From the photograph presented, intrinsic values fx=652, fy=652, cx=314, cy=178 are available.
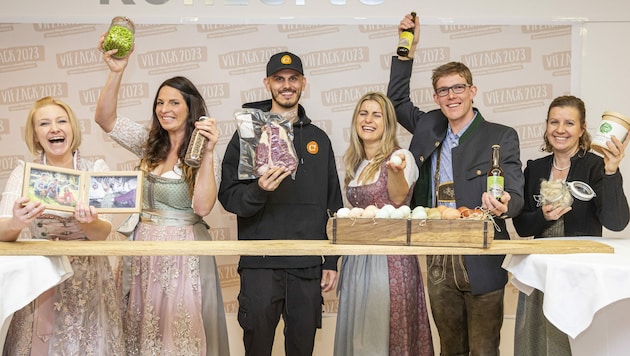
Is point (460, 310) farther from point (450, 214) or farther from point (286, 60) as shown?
point (286, 60)

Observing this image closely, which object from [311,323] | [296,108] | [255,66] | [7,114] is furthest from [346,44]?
[7,114]

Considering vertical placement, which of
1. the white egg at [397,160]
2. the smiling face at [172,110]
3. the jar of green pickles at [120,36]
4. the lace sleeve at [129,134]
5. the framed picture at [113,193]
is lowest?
the framed picture at [113,193]

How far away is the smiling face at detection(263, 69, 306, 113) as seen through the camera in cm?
327

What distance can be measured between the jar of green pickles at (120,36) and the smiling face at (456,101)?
1503 millimetres

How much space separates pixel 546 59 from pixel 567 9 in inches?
13.3

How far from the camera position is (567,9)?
13.6ft

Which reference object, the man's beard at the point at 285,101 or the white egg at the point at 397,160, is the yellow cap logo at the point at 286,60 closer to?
the man's beard at the point at 285,101

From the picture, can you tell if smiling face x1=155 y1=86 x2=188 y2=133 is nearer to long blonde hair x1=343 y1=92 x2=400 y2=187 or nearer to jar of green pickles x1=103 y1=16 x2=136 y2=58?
jar of green pickles x1=103 y1=16 x2=136 y2=58

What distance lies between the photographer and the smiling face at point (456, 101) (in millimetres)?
3136

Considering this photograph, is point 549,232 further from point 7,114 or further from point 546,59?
point 7,114

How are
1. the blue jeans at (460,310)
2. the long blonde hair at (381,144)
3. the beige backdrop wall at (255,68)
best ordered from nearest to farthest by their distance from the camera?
1. the blue jeans at (460,310)
2. the long blonde hair at (381,144)
3. the beige backdrop wall at (255,68)

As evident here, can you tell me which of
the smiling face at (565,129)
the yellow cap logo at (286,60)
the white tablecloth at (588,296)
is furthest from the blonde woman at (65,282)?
the smiling face at (565,129)

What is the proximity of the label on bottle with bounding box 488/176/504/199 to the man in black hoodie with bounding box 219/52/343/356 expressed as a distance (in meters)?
0.93

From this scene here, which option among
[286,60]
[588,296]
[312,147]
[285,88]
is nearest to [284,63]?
[286,60]
